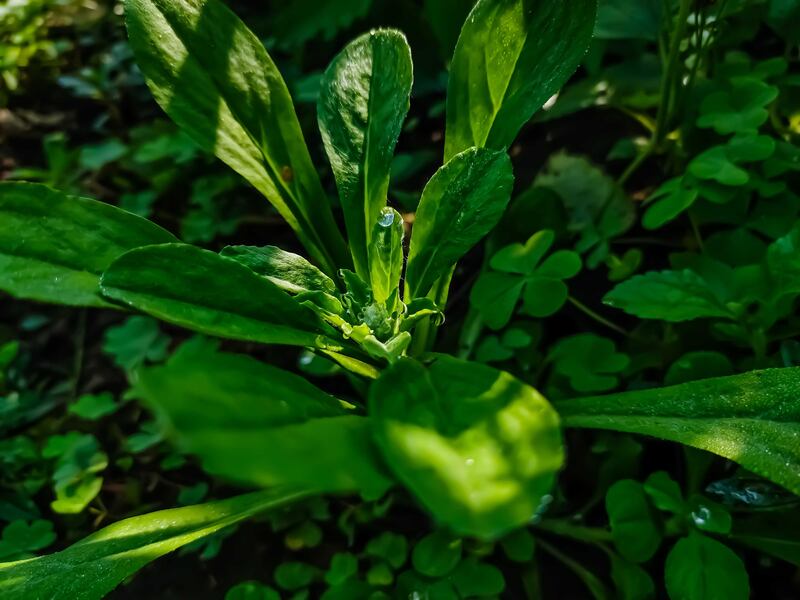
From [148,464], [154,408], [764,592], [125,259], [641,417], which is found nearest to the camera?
[154,408]

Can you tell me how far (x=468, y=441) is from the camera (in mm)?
729

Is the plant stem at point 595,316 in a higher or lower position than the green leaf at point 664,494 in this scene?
higher

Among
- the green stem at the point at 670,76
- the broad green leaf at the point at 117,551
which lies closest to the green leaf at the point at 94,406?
the broad green leaf at the point at 117,551

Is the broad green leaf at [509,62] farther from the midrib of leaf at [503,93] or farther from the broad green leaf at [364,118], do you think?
the broad green leaf at [364,118]

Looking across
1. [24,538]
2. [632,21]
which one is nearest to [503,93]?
[632,21]

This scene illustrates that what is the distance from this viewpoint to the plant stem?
136 centimetres

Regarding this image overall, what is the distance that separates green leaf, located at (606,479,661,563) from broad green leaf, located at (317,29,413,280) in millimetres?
572

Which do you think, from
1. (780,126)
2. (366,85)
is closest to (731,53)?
(780,126)

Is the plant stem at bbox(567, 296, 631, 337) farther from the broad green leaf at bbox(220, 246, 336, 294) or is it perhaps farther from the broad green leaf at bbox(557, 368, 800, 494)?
the broad green leaf at bbox(220, 246, 336, 294)

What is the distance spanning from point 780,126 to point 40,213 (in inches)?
57.5

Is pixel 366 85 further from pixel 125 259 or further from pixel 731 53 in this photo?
pixel 731 53

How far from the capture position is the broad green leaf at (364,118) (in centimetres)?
115

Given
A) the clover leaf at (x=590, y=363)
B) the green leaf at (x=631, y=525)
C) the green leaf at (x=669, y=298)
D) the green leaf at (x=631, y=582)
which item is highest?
the green leaf at (x=669, y=298)

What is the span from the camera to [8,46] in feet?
7.48
